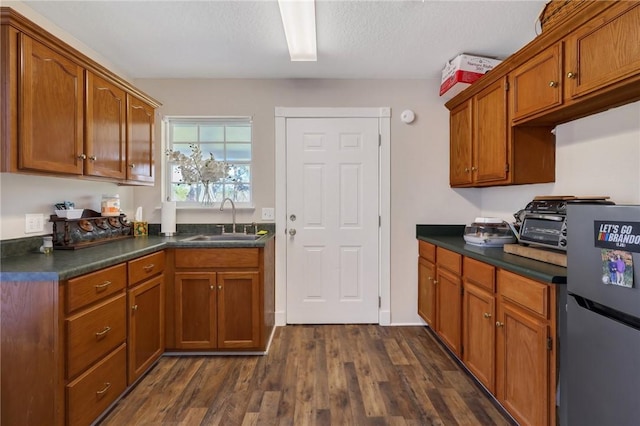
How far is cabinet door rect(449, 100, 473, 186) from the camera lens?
265cm

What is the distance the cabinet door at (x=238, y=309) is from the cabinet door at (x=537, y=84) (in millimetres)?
2128

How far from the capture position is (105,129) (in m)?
2.11

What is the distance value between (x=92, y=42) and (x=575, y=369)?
3566 millimetres

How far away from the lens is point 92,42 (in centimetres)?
241

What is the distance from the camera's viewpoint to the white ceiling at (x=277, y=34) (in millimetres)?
1997

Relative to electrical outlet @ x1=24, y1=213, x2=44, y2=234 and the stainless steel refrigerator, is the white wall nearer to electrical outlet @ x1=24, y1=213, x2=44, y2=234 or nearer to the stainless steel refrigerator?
electrical outlet @ x1=24, y1=213, x2=44, y2=234

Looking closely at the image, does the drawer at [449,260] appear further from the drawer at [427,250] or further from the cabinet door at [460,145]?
the cabinet door at [460,145]

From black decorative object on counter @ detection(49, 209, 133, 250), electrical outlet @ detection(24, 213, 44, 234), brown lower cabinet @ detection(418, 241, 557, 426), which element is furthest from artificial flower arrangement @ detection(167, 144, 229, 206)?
brown lower cabinet @ detection(418, 241, 557, 426)

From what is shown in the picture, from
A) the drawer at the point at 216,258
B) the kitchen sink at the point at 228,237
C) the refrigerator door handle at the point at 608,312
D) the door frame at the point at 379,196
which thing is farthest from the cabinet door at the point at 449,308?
the kitchen sink at the point at 228,237

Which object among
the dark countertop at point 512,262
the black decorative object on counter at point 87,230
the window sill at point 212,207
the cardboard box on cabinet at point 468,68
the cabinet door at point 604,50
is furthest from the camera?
the window sill at point 212,207

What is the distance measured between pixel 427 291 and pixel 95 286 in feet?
8.04

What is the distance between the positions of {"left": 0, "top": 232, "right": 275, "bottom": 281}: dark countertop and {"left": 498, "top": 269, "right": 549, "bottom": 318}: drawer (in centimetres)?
161

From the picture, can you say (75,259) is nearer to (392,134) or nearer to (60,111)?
(60,111)

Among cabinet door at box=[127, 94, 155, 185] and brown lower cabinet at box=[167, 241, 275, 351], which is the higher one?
cabinet door at box=[127, 94, 155, 185]
